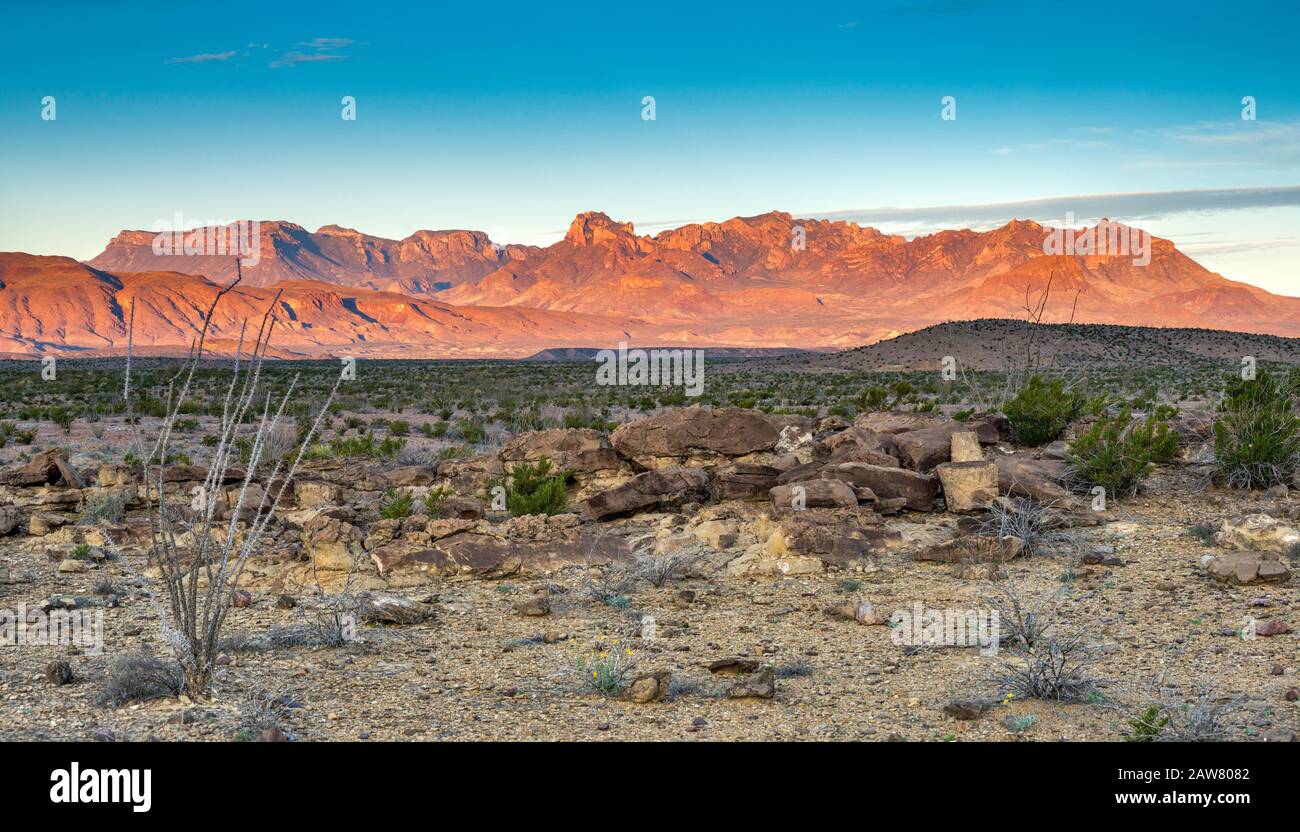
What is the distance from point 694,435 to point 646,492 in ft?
5.64

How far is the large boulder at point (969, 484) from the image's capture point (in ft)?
38.0

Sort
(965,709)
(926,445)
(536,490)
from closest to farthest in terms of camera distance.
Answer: (965,709) → (536,490) → (926,445)

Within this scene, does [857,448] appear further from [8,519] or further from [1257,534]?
[8,519]

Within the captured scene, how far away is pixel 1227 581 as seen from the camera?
341 inches

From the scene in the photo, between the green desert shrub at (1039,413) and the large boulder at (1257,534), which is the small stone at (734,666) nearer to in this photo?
the large boulder at (1257,534)

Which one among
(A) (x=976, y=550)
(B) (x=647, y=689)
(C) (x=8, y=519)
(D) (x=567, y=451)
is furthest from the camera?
(D) (x=567, y=451)

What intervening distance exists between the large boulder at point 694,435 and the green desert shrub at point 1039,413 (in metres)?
3.95

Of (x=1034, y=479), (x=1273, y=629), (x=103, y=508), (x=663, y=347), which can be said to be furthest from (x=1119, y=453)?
(x=663, y=347)

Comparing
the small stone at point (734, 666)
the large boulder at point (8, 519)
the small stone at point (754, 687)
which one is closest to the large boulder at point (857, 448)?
the small stone at point (734, 666)

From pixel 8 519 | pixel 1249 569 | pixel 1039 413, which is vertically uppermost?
pixel 1039 413

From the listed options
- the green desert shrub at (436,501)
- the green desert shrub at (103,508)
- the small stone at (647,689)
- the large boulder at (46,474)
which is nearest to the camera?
the small stone at (647,689)

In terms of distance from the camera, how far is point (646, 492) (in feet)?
42.2
